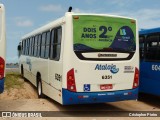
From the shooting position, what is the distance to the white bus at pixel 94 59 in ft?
33.6

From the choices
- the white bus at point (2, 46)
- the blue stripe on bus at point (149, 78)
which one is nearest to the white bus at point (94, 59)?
the blue stripe on bus at point (149, 78)

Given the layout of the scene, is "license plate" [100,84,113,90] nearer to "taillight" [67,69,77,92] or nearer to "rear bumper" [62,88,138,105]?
"rear bumper" [62,88,138,105]

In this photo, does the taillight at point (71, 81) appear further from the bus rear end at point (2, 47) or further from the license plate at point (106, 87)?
the bus rear end at point (2, 47)

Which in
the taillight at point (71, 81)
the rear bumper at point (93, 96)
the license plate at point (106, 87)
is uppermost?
the taillight at point (71, 81)

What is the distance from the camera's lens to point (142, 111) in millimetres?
11539

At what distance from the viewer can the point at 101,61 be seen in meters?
10.6

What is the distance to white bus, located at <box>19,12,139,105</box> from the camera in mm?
10227

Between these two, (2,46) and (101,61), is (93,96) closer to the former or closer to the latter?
(101,61)

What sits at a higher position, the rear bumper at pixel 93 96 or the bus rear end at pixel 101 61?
the bus rear end at pixel 101 61

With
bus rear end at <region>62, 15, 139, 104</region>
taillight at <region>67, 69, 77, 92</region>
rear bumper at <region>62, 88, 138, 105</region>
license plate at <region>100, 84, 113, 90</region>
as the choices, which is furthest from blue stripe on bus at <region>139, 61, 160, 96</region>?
taillight at <region>67, 69, 77, 92</region>

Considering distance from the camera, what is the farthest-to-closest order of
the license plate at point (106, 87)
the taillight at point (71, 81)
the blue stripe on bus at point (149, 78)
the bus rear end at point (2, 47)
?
the blue stripe on bus at point (149, 78), the bus rear end at point (2, 47), the license plate at point (106, 87), the taillight at point (71, 81)

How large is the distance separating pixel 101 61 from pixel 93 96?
3.59ft

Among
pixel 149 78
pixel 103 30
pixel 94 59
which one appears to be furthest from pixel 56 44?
pixel 149 78

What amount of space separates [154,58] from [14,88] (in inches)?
292
